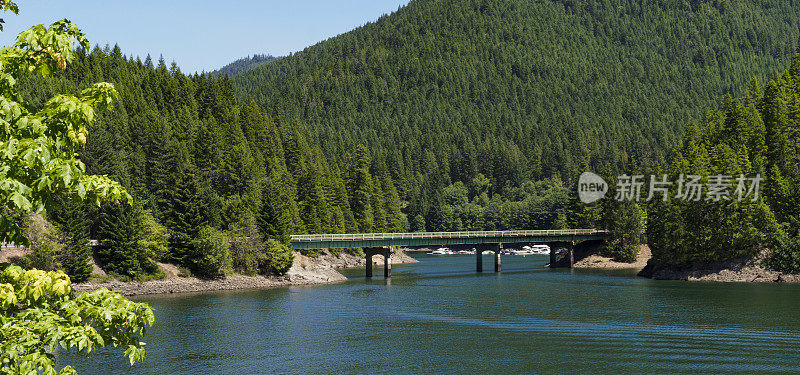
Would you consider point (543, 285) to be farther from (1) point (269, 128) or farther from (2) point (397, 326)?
(1) point (269, 128)

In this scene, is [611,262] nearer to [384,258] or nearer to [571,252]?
[571,252]

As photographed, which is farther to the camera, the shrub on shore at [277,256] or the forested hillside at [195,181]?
the shrub on shore at [277,256]

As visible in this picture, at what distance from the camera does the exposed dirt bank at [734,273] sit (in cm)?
9856

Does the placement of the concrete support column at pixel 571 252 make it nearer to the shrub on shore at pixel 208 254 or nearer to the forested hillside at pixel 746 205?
the forested hillside at pixel 746 205

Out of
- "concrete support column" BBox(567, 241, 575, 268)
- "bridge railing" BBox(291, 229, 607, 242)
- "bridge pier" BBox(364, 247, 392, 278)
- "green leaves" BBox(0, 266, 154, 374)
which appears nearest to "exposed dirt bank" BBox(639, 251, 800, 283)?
"bridge railing" BBox(291, 229, 607, 242)

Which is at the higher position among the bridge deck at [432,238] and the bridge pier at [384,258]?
the bridge deck at [432,238]

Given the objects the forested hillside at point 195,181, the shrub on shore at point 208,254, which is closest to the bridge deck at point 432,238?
the forested hillside at point 195,181

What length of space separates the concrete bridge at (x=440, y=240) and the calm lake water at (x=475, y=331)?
1853 centimetres

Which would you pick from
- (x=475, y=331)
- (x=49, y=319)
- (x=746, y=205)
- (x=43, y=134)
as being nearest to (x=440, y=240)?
(x=746, y=205)

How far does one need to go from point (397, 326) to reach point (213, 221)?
48397 mm

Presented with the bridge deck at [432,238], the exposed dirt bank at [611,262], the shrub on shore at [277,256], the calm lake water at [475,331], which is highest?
the bridge deck at [432,238]

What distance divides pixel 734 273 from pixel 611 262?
40715mm

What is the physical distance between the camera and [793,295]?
82.3 metres

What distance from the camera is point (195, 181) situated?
342ft
